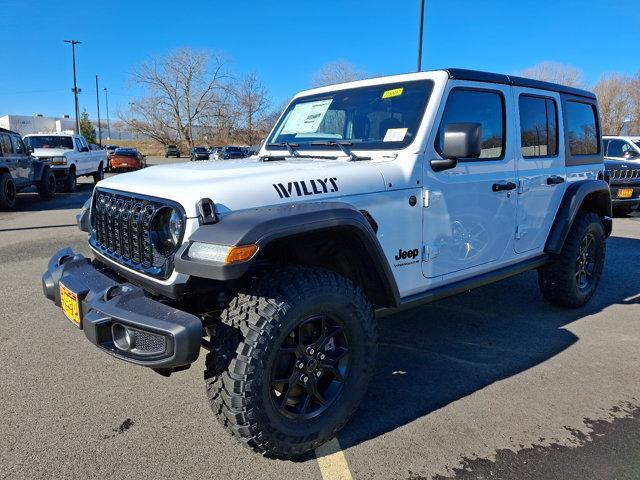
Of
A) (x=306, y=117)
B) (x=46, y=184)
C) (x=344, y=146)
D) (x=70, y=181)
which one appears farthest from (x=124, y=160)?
(x=344, y=146)

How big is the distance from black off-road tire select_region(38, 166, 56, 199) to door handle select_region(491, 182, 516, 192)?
1415 cm

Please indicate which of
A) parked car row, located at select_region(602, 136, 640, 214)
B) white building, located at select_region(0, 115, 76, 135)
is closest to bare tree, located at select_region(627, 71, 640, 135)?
parked car row, located at select_region(602, 136, 640, 214)

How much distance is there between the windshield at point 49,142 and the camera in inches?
670

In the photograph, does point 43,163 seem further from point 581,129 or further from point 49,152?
point 581,129

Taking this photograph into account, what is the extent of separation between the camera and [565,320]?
4.52 meters

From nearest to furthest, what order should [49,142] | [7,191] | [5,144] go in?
[7,191], [5,144], [49,142]

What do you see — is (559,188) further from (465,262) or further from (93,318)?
(93,318)

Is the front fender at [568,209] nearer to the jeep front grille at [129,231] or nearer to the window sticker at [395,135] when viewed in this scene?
the window sticker at [395,135]

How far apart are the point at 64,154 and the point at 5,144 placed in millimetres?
4132

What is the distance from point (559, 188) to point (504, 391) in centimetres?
202

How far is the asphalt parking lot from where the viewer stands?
8.01 feet

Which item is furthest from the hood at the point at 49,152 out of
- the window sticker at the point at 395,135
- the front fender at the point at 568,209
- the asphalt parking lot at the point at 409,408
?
the front fender at the point at 568,209

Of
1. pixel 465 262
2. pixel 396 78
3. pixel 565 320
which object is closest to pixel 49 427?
pixel 465 262

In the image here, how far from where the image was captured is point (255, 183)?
2.44 metres
